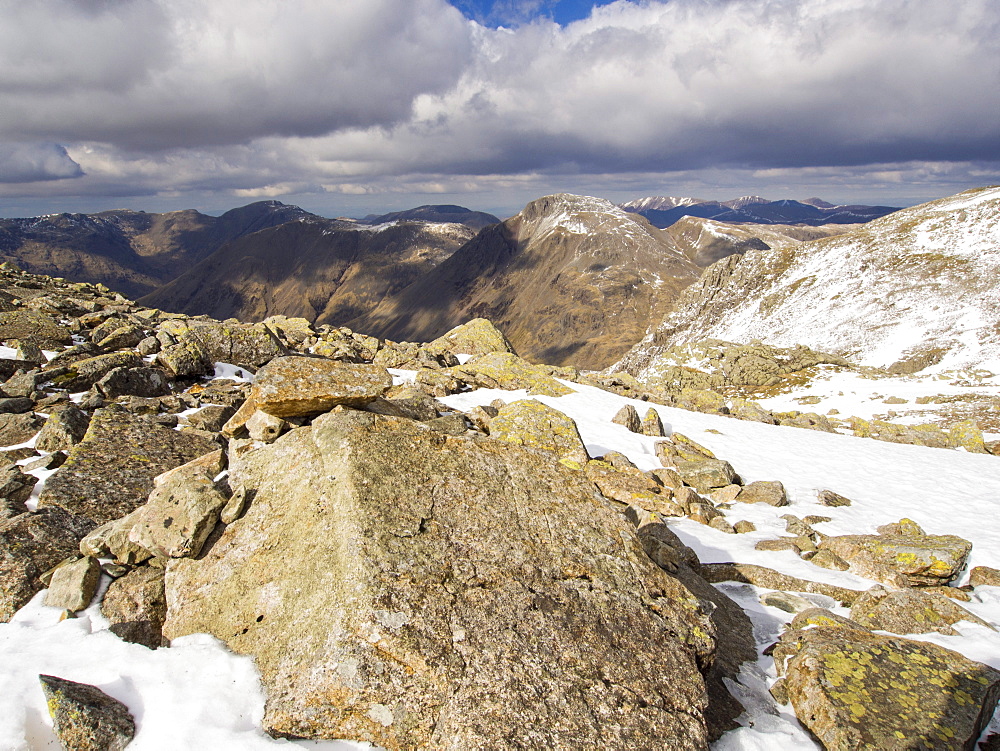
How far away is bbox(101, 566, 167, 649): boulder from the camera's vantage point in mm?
6668

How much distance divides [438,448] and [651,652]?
476cm

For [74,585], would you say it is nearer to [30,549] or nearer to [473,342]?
[30,549]

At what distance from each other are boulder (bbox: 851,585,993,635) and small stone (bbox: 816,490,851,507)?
28.4 ft

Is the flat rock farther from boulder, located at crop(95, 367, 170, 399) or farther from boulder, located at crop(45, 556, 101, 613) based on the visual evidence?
boulder, located at crop(95, 367, 170, 399)

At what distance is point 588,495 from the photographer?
900 centimetres

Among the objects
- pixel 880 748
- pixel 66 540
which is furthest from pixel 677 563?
pixel 66 540

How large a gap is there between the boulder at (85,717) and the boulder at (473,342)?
1319 inches

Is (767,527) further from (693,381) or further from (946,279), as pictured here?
(946,279)

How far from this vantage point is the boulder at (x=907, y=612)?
32.3ft

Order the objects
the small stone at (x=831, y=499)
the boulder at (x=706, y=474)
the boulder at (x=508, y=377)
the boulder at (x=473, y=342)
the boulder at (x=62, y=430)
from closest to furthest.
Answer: the boulder at (x=62, y=430) → the small stone at (x=831, y=499) → the boulder at (x=706, y=474) → the boulder at (x=508, y=377) → the boulder at (x=473, y=342)

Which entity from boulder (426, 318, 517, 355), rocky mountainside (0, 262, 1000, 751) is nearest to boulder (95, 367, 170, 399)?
rocky mountainside (0, 262, 1000, 751)

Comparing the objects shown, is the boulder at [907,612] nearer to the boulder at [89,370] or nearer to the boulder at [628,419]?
the boulder at [628,419]

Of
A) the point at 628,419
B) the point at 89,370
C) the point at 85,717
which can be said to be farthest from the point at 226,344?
the point at 628,419

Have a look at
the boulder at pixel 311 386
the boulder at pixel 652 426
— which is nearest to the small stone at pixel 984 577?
the boulder at pixel 652 426
